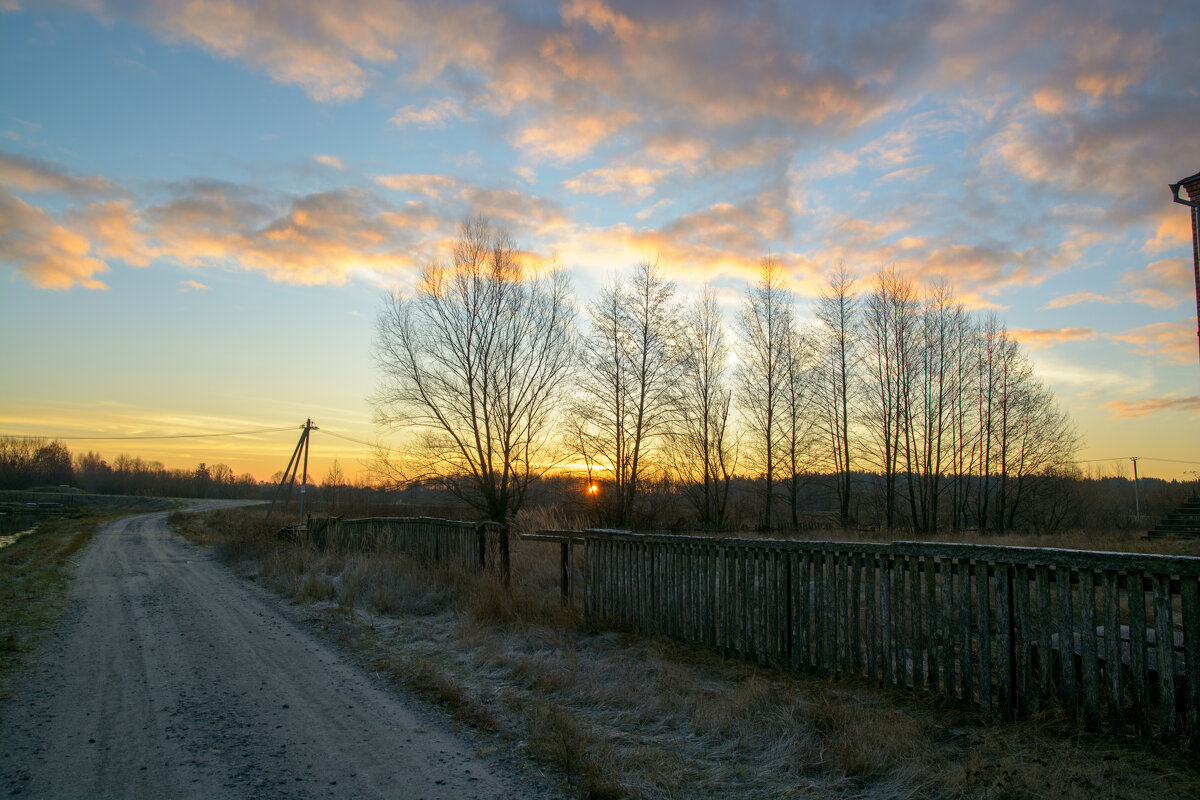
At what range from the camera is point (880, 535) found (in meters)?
25.8

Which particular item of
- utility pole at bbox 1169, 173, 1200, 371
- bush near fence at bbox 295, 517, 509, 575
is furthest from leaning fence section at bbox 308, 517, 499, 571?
utility pole at bbox 1169, 173, 1200, 371

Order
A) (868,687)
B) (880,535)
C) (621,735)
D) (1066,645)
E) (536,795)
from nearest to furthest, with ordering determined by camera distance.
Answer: (536,795) → (1066,645) → (621,735) → (868,687) → (880,535)

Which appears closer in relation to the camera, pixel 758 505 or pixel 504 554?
pixel 504 554

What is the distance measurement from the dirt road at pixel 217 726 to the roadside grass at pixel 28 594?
0.83 ft

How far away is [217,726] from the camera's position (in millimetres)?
4867

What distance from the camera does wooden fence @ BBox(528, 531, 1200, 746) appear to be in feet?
13.0

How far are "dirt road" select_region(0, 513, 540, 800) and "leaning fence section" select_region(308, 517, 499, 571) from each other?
10.4 feet

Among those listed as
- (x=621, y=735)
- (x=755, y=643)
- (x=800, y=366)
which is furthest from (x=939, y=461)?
(x=621, y=735)

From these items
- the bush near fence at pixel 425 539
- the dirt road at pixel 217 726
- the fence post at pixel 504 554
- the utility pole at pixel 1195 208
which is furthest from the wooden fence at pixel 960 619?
the utility pole at pixel 1195 208

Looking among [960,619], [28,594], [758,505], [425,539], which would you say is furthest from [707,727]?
[758,505]

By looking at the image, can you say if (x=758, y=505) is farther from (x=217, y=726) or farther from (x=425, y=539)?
(x=217, y=726)

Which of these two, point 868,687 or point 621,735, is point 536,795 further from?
point 868,687

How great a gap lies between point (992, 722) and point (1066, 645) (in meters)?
0.76

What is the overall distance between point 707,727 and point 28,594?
12.7 metres
